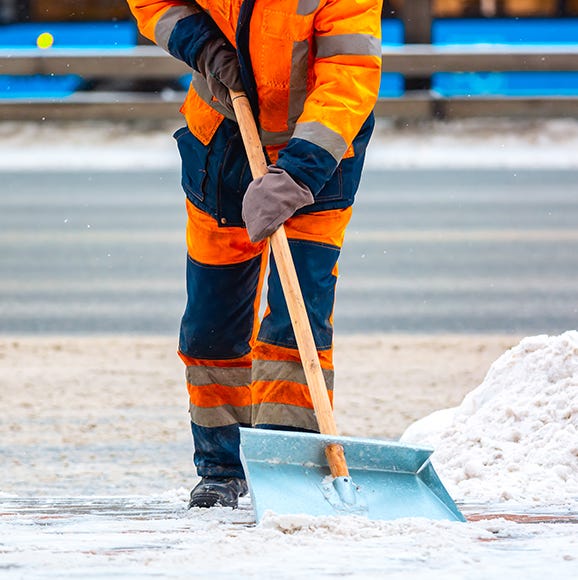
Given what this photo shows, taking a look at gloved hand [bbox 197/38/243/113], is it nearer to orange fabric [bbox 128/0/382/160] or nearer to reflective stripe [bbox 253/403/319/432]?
orange fabric [bbox 128/0/382/160]

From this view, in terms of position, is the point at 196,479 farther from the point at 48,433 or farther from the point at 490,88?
the point at 490,88

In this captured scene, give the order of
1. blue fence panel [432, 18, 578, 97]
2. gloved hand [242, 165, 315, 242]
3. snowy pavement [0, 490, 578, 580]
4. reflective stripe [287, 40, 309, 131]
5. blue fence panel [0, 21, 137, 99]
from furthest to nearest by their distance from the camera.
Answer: blue fence panel [0, 21, 137, 99] < blue fence panel [432, 18, 578, 97] < reflective stripe [287, 40, 309, 131] < gloved hand [242, 165, 315, 242] < snowy pavement [0, 490, 578, 580]

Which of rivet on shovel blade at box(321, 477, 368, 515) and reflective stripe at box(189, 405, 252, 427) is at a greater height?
rivet on shovel blade at box(321, 477, 368, 515)

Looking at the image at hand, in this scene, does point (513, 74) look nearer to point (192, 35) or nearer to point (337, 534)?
point (192, 35)

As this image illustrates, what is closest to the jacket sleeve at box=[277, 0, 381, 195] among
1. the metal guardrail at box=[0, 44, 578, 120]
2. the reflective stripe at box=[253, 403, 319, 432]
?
the reflective stripe at box=[253, 403, 319, 432]

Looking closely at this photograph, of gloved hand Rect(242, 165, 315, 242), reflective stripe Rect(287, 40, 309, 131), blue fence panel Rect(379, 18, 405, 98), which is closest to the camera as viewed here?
gloved hand Rect(242, 165, 315, 242)

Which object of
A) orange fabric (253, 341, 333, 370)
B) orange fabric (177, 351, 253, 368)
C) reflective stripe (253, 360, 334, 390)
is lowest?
orange fabric (177, 351, 253, 368)

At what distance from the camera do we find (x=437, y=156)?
1380cm

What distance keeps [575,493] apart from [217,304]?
1.14 meters

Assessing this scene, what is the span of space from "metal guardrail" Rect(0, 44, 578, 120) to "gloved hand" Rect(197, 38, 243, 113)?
11.1 m

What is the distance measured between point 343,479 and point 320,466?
0.11 m

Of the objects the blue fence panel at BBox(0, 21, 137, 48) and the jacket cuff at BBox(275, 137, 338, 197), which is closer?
the jacket cuff at BBox(275, 137, 338, 197)

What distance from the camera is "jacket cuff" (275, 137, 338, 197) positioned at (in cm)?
341

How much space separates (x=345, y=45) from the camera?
3.42 meters
